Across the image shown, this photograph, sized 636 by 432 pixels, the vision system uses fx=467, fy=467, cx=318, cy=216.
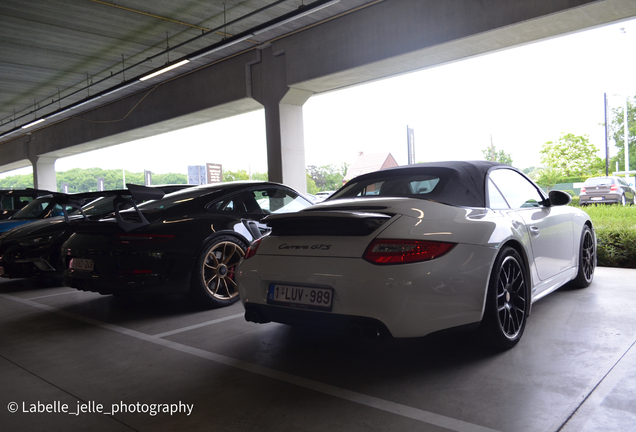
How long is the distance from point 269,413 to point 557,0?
775 centimetres

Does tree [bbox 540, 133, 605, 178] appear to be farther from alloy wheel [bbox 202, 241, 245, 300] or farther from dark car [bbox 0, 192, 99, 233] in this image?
alloy wheel [bbox 202, 241, 245, 300]

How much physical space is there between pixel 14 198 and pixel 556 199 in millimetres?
9379

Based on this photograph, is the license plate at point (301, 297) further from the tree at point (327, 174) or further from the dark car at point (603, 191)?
the tree at point (327, 174)

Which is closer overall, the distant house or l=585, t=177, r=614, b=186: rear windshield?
l=585, t=177, r=614, b=186: rear windshield

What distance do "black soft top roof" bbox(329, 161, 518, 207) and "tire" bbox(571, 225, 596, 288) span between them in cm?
173

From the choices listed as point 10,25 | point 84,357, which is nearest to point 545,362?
point 84,357

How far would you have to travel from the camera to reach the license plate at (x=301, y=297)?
2658mm

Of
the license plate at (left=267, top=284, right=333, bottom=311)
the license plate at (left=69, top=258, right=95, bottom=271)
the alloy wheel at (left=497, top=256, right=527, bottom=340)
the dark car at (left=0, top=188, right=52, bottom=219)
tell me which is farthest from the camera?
the dark car at (left=0, top=188, right=52, bottom=219)

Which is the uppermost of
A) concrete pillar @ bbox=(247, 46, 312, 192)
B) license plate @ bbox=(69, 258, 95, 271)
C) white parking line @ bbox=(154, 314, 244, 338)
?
concrete pillar @ bbox=(247, 46, 312, 192)

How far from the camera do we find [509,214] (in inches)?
128

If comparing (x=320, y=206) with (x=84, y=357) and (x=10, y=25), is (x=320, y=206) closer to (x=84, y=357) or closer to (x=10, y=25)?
(x=84, y=357)

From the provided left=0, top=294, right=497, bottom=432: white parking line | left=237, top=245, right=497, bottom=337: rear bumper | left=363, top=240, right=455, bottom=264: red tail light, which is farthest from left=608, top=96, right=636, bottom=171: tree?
left=0, top=294, right=497, bottom=432: white parking line

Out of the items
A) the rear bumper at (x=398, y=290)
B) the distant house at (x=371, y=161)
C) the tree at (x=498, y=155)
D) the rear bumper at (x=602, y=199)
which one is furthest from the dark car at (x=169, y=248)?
the distant house at (x=371, y=161)

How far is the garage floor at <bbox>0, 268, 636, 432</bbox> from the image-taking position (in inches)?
86.5
